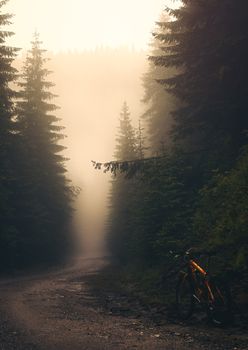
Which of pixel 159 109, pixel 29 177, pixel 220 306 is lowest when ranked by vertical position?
pixel 220 306

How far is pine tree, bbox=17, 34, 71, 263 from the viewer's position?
2978 centimetres

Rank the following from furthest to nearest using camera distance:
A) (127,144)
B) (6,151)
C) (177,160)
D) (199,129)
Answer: (127,144) → (6,151) → (177,160) → (199,129)

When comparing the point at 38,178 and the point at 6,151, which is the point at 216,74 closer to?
the point at 6,151

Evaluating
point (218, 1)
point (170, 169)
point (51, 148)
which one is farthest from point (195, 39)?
point (51, 148)

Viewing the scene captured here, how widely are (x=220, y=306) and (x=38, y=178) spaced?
24.3 meters

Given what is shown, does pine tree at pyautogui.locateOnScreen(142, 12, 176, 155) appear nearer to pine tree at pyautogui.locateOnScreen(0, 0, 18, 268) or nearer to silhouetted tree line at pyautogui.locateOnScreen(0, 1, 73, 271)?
silhouetted tree line at pyautogui.locateOnScreen(0, 1, 73, 271)

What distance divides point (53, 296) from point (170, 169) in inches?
304

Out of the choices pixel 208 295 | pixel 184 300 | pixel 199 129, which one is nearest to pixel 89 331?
pixel 208 295

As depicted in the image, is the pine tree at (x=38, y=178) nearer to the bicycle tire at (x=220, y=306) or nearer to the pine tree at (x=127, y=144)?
the pine tree at (x=127, y=144)

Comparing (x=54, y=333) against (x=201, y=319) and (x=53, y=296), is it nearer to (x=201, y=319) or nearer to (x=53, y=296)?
(x=201, y=319)

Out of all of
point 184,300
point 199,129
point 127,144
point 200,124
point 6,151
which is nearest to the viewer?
point 184,300

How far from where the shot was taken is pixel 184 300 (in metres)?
11.0

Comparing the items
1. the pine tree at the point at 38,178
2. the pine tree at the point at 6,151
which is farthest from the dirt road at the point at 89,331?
the pine tree at the point at 38,178

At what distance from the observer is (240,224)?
935cm
